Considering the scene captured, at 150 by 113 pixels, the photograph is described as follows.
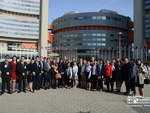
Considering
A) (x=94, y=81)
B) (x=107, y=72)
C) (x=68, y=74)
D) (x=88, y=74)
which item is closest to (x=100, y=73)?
(x=107, y=72)

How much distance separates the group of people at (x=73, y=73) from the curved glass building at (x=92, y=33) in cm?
5505

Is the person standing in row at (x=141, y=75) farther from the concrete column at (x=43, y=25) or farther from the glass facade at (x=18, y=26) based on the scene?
the concrete column at (x=43, y=25)

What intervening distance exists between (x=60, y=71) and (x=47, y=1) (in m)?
68.4

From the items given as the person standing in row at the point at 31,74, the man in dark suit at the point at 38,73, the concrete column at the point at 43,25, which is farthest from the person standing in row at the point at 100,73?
the concrete column at the point at 43,25

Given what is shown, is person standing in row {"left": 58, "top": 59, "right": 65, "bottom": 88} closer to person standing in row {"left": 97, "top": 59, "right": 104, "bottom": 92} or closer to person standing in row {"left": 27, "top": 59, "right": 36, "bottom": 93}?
person standing in row {"left": 27, "top": 59, "right": 36, "bottom": 93}

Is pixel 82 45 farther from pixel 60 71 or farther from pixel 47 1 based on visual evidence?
pixel 60 71

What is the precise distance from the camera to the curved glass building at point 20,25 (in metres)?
62.4

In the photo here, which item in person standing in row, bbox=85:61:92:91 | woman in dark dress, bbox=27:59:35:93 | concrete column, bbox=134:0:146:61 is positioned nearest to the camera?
woman in dark dress, bbox=27:59:35:93

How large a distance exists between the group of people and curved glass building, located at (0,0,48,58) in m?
55.3

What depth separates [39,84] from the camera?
908 centimetres

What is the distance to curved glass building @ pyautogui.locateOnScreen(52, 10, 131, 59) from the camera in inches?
2618

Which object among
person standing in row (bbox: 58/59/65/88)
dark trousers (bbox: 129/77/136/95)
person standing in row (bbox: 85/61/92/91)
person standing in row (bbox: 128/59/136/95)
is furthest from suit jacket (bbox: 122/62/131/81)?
person standing in row (bbox: 58/59/65/88)

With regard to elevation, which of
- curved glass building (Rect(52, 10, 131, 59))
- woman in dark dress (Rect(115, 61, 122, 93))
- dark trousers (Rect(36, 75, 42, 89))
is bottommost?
dark trousers (Rect(36, 75, 42, 89))

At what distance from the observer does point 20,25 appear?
65312mm
